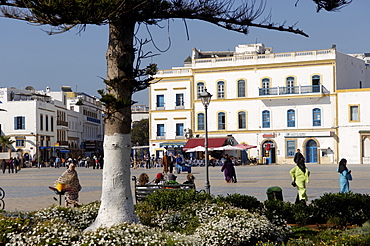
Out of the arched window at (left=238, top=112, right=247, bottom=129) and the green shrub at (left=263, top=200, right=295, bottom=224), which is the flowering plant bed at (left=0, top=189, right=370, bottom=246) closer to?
the green shrub at (left=263, top=200, right=295, bottom=224)

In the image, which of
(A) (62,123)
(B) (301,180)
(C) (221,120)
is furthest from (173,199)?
(A) (62,123)

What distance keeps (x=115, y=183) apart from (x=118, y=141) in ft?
1.92

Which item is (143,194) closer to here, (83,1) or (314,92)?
(83,1)

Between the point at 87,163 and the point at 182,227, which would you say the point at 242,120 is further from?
the point at 182,227

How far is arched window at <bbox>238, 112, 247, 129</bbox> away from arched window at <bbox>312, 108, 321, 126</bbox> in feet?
20.9

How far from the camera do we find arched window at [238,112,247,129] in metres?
53.7

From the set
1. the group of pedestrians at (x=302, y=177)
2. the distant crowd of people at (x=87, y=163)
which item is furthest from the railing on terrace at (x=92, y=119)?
the group of pedestrians at (x=302, y=177)

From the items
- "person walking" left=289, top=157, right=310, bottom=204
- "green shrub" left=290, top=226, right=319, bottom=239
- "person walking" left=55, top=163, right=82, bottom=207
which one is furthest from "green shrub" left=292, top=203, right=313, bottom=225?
"person walking" left=55, top=163, right=82, bottom=207

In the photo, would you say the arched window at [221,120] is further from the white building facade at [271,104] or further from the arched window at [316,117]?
the arched window at [316,117]

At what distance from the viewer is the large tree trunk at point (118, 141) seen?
25.5 feet

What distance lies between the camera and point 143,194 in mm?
12594

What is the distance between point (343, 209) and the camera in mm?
10312

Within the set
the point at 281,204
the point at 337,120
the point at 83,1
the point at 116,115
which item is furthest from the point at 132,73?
the point at 337,120

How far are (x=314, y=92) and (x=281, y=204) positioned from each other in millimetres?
41998
